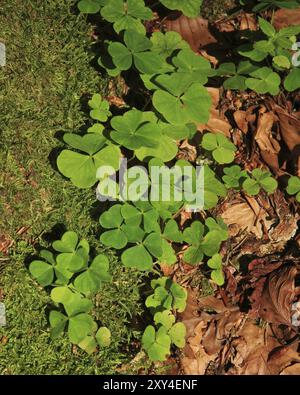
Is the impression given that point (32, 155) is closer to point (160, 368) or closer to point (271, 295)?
point (160, 368)

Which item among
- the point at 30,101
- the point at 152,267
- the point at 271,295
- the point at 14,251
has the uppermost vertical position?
the point at 30,101

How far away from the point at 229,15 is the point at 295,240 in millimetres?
1299

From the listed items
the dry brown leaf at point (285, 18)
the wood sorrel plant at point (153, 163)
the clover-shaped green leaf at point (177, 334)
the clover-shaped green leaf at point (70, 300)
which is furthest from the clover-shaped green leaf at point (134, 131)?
the dry brown leaf at point (285, 18)

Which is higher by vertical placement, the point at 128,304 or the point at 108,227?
the point at 108,227

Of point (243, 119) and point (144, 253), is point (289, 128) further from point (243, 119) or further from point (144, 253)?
point (144, 253)

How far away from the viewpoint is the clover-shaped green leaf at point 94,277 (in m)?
2.06

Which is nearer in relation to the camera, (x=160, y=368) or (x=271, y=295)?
(x=160, y=368)

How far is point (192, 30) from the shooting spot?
270 cm

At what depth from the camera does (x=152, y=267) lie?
2.25 m

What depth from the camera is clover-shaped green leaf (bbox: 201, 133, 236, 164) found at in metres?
2.39

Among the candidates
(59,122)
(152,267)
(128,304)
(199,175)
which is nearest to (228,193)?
(199,175)

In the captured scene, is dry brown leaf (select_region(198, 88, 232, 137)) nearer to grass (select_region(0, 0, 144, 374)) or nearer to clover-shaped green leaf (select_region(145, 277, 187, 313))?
grass (select_region(0, 0, 144, 374))

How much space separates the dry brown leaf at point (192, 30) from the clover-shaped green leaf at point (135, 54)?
40 centimetres

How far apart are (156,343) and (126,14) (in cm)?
154
